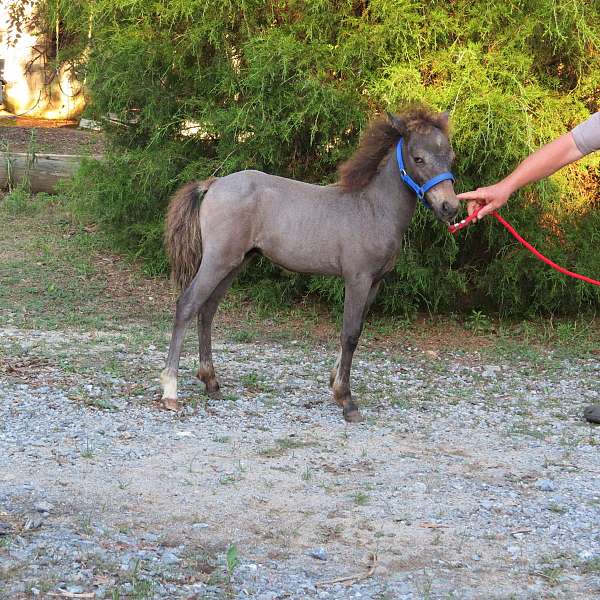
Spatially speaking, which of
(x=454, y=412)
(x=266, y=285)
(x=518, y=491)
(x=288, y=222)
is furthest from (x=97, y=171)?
(x=518, y=491)

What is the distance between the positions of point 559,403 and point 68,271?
540 cm

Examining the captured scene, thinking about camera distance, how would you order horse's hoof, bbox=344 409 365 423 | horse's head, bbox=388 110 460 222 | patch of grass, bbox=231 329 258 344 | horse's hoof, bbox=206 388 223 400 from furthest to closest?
1. patch of grass, bbox=231 329 258 344
2. horse's hoof, bbox=206 388 223 400
3. horse's hoof, bbox=344 409 365 423
4. horse's head, bbox=388 110 460 222

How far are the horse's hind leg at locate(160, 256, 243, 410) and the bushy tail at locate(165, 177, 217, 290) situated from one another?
0.15 meters

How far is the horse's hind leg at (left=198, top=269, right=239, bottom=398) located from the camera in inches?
228

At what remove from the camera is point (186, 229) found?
565 centimetres

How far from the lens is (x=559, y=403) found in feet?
20.1

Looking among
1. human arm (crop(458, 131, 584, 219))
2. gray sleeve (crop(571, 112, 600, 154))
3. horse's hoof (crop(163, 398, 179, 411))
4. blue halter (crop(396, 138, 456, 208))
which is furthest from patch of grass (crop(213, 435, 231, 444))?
gray sleeve (crop(571, 112, 600, 154))

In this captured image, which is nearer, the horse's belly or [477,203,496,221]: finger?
[477,203,496,221]: finger

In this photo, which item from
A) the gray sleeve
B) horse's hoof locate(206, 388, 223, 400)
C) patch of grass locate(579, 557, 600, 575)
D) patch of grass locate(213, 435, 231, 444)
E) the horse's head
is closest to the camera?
patch of grass locate(579, 557, 600, 575)

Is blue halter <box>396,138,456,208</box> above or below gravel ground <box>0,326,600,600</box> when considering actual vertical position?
above

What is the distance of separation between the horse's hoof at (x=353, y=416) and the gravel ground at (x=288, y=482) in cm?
8

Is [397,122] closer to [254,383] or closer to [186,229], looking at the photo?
[186,229]

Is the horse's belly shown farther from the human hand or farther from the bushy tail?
the human hand

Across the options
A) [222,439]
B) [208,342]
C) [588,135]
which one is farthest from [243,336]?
[588,135]
